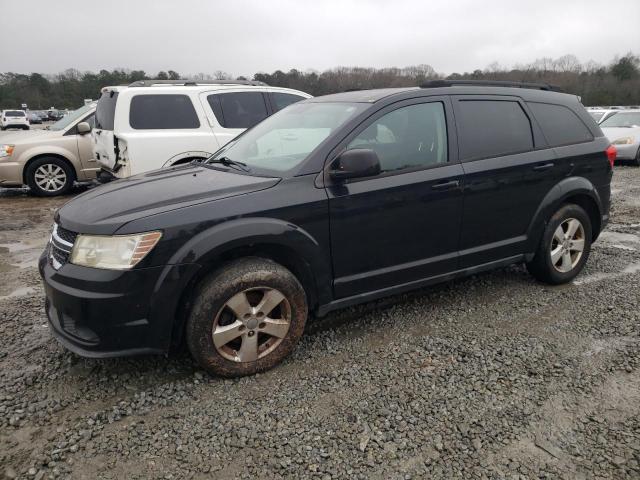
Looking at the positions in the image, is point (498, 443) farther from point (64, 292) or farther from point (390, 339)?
point (64, 292)

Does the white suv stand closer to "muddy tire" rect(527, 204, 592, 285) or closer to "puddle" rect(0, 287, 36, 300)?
"puddle" rect(0, 287, 36, 300)

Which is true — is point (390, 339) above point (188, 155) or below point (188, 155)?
below

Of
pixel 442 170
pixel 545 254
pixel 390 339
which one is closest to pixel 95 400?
pixel 390 339

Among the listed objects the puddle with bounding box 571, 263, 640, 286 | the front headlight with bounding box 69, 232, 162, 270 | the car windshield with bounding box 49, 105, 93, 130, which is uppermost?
the car windshield with bounding box 49, 105, 93, 130

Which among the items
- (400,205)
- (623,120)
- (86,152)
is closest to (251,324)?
(400,205)

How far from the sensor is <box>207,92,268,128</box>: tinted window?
280 inches

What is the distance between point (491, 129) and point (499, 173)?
0.38 m

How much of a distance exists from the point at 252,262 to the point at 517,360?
1.86 m

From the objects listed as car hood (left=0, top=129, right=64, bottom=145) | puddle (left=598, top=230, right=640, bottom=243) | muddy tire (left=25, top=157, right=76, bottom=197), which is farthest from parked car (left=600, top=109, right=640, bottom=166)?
car hood (left=0, top=129, right=64, bottom=145)

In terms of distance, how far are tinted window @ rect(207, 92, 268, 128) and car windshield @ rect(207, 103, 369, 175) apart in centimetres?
316

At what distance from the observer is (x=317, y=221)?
301cm

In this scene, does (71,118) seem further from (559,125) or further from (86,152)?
(559,125)

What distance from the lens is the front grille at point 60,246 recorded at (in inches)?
108

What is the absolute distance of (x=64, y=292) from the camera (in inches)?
104
